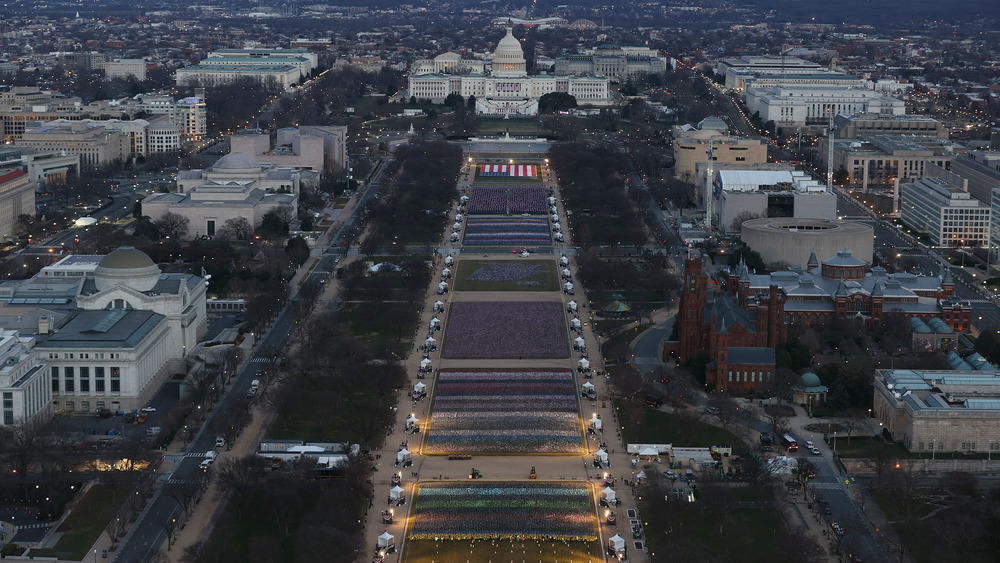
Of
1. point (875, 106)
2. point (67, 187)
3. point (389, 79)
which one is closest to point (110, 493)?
point (67, 187)

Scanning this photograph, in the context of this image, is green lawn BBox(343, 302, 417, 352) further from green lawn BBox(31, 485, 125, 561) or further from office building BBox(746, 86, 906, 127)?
office building BBox(746, 86, 906, 127)

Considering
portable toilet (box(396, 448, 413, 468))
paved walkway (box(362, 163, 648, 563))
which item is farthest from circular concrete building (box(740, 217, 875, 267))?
portable toilet (box(396, 448, 413, 468))

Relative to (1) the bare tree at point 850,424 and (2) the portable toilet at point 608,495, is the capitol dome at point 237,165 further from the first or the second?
(2) the portable toilet at point 608,495

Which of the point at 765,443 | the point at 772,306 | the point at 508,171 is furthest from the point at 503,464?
the point at 508,171

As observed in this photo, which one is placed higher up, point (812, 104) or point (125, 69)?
point (125, 69)

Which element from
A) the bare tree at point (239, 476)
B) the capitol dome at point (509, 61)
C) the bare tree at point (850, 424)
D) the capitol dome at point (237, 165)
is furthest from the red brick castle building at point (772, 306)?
the capitol dome at point (509, 61)

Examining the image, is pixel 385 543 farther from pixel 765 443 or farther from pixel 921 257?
pixel 921 257
